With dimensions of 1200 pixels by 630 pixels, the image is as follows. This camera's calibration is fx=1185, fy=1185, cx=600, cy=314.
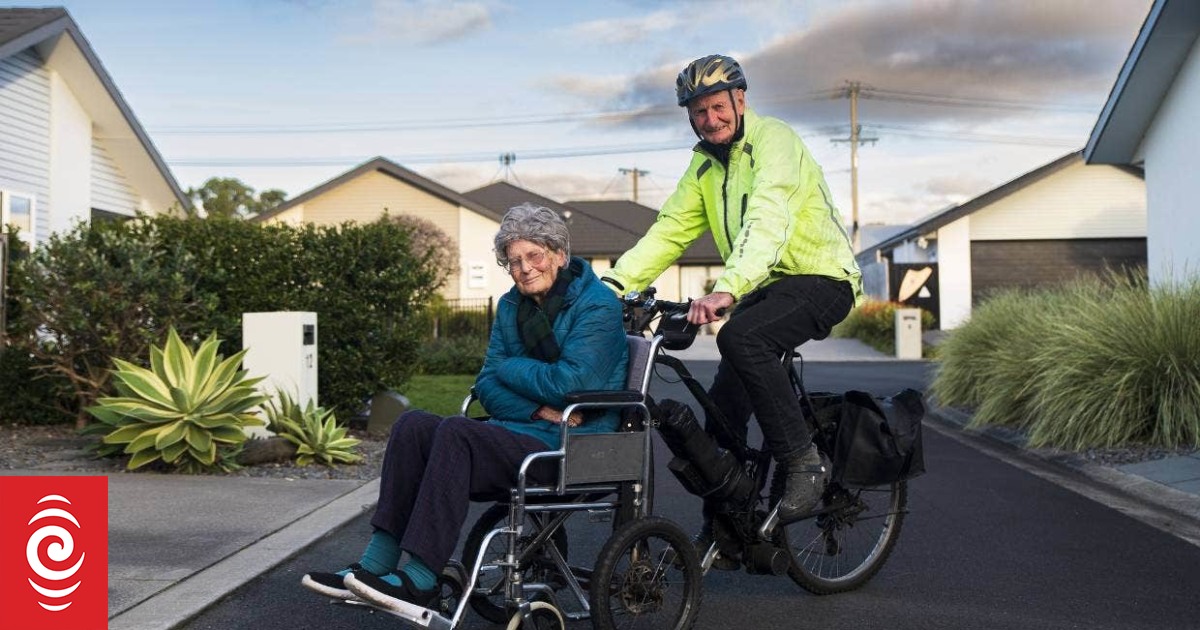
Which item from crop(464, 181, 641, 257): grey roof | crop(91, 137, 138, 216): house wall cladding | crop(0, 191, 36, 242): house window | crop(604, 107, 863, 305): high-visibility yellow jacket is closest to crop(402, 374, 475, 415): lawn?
crop(91, 137, 138, 216): house wall cladding

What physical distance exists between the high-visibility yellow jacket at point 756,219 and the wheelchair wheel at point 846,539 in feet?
3.14

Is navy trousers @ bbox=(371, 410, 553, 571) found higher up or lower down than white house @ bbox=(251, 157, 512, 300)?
lower down

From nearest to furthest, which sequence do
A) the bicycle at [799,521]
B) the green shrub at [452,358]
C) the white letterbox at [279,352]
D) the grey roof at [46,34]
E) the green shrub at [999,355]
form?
the bicycle at [799,521] < the white letterbox at [279,352] < the green shrub at [999,355] < the grey roof at [46,34] < the green shrub at [452,358]

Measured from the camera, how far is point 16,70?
16406 mm

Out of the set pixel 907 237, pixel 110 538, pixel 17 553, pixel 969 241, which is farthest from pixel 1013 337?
pixel 907 237

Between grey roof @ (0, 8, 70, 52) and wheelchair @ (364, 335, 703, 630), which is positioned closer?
wheelchair @ (364, 335, 703, 630)

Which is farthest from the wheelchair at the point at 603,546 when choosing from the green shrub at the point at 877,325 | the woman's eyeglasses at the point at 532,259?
the green shrub at the point at 877,325

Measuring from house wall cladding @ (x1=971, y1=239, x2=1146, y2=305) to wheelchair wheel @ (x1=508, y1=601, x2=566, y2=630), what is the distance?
1302 inches

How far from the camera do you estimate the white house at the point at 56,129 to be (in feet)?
52.6

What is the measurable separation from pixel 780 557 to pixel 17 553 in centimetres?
291

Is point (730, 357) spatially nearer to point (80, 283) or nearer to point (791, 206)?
point (791, 206)

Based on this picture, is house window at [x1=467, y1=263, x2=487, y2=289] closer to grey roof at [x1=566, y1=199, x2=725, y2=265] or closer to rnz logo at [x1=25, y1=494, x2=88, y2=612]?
grey roof at [x1=566, y1=199, x2=725, y2=265]

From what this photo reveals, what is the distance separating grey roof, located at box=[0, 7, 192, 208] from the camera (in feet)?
50.1

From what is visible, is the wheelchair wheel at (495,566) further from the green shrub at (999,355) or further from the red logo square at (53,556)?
the green shrub at (999,355)
